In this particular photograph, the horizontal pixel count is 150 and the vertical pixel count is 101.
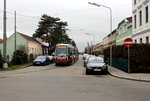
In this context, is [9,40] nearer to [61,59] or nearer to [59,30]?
[59,30]

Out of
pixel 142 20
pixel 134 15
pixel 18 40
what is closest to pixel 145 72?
pixel 142 20

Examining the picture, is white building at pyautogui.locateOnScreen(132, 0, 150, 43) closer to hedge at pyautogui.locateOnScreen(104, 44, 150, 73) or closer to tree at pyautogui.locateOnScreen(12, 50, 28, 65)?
hedge at pyautogui.locateOnScreen(104, 44, 150, 73)

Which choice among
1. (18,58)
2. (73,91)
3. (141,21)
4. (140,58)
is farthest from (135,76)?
(18,58)

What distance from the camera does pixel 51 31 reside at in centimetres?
6406

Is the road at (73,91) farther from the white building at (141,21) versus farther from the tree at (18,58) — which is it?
the tree at (18,58)

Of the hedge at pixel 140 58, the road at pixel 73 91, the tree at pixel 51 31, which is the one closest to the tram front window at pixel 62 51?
the hedge at pixel 140 58

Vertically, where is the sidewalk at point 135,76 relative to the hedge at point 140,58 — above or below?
below

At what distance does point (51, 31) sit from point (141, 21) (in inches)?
1499

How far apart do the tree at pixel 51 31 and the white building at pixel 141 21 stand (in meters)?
33.2

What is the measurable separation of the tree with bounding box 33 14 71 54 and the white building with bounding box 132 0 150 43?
33.2 m

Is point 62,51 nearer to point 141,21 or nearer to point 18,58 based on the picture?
point 18,58

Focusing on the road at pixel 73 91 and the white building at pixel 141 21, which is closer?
the road at pixel 73 91

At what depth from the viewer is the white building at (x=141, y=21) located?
26172 millimetres

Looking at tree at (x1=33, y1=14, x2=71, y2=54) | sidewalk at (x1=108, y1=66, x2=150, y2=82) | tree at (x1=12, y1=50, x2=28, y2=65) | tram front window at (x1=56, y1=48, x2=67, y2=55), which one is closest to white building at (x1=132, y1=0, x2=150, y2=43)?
sidewalk at (x1=108, y1=66, x2=150, y2=82)
